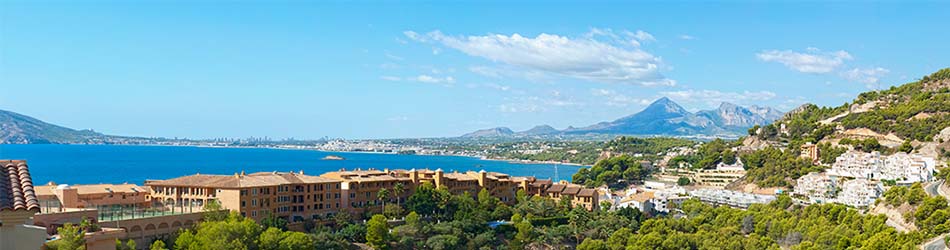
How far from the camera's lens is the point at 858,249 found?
84.9 feet

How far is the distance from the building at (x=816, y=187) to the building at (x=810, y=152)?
205 inches

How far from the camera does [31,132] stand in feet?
532

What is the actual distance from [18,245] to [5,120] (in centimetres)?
16734

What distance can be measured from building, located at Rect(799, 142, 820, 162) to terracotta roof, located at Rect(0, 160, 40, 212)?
51473 mm

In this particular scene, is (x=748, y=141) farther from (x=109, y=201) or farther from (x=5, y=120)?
(x=5, y=120)

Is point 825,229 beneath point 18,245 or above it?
beneath

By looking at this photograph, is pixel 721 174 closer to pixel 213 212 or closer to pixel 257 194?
pixel 257 194

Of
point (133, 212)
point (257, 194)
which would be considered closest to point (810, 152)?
point (257, 194)

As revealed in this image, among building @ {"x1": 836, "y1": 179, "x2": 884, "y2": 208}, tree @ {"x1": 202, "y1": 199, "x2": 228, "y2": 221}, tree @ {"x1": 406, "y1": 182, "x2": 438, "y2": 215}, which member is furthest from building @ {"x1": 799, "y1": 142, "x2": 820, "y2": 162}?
tree @ {"x1": 202, "y1": 199, "x2": 228, "y2": 221}

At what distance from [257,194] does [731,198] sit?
1033 inches

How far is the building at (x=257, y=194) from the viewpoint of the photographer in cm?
2961

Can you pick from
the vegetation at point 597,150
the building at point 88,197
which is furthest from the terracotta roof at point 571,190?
the vegetation at point 597,150

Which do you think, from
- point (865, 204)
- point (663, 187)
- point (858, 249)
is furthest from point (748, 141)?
point (858, 249)

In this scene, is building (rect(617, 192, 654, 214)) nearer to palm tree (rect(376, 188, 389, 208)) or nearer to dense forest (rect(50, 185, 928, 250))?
dense forest (rect(50, 185, 928, 250))
